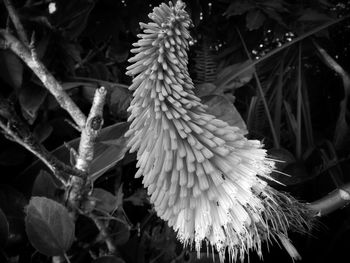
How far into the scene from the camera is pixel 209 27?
4.77ft

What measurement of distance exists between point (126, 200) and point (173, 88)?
1.71ft

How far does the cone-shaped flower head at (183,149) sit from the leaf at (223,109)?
0.64 ft

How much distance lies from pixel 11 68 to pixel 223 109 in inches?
24.5

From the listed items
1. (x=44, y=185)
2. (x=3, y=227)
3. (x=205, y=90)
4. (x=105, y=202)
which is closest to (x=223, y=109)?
(x=205, y=90)

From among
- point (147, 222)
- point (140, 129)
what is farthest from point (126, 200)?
point (140, 129)

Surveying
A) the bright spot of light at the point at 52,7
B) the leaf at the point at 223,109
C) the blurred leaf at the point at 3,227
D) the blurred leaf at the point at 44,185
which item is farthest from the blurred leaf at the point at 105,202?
the bright spot of light at the point at 52,7

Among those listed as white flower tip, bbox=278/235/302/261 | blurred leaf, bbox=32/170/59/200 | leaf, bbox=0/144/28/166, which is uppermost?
leaf, bbox=0/144/28/166

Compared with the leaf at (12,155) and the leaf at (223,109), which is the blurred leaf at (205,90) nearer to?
the leaf at (223,109)

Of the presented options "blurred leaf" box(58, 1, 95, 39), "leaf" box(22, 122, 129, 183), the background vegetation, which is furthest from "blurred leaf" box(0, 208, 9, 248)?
"blurred leaf" box(58, 1, 95, 39)

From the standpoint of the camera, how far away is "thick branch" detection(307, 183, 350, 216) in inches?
38.6

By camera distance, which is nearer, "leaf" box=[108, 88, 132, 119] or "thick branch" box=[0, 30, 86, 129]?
"thick branch" box=[0, 30, 86, 129]

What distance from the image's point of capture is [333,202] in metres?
1.00

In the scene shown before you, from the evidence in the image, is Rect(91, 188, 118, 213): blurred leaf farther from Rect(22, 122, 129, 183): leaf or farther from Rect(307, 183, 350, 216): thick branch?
Rect(307, 183, 350, 216): thick branch

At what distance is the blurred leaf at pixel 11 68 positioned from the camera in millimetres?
1062
